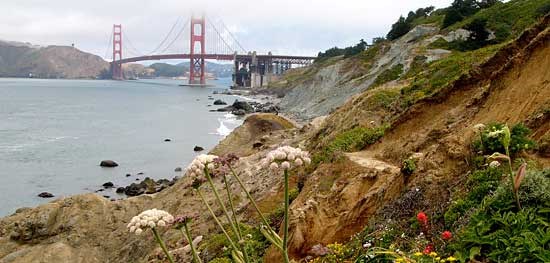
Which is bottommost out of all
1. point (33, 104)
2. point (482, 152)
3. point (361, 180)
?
point (33, 104)

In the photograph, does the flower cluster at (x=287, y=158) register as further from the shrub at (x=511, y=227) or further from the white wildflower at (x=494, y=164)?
the white wildflower at (x=494, y=164)

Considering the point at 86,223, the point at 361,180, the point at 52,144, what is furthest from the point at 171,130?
the point at 361,180

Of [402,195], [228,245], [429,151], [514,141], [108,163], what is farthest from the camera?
[108,163]

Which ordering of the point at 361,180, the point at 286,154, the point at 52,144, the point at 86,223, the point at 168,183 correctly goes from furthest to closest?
the point at 52,144 → the point at 168,183 → the point at 86,223 → the point at 361,180 → the point at 286,154

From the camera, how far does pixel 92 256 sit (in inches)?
680

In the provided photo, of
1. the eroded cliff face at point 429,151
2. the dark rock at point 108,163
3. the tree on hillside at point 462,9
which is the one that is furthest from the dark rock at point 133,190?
the tree on hillside at point 462,9

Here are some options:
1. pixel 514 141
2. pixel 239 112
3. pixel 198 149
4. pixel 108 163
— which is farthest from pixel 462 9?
pixel 514 141

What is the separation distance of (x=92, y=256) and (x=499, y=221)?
14.6 metres

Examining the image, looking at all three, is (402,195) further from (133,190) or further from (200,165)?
(133,190)

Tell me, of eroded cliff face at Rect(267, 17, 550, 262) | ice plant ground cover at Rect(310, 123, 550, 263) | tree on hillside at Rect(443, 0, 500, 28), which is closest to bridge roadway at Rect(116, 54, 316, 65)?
tree on hillside at Rect(443, 0, 500, 28)

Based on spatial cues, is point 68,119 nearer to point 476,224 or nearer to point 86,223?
point 86,223

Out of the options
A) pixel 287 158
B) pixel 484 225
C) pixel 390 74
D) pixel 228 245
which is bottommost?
pixel 228 245


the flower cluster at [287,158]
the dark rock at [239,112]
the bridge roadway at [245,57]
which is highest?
the bridge roadway at [245,57]

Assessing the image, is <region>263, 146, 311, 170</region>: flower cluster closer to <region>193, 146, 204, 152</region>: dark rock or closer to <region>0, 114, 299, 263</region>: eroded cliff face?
<region>0, 114, 299, 263</region>: eroded cliff face
